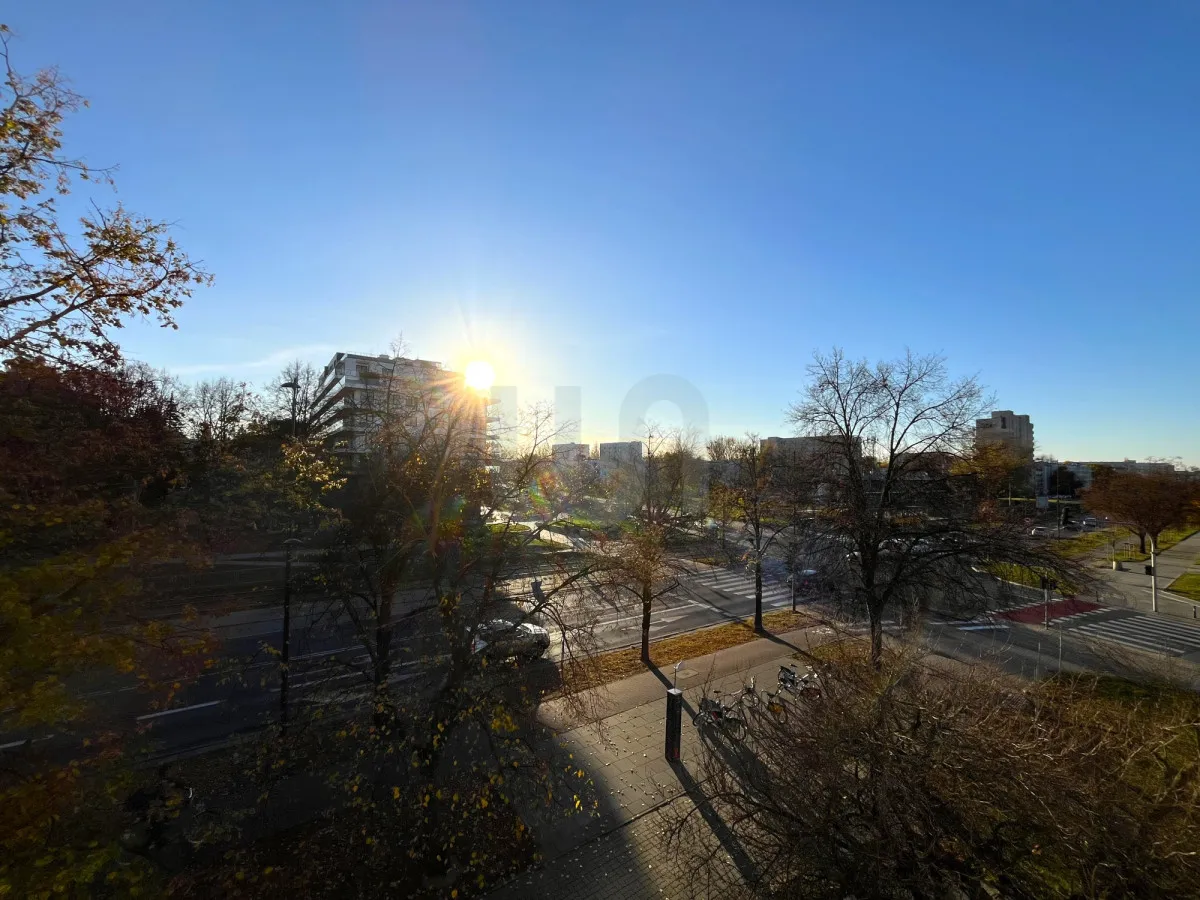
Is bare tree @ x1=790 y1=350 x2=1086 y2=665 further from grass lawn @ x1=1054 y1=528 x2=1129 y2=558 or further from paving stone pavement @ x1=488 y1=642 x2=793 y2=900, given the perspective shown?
grass lawn @ x1=1054 y1=528 x2=1129 y2=558

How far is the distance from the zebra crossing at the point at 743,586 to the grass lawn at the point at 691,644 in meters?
3.25

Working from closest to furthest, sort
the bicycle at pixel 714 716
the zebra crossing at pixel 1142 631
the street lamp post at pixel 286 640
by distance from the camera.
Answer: the street lamp post at pixel 286 640 < the bicycle at pixel 714 716 < the zebra crossing at pixel 1142 631

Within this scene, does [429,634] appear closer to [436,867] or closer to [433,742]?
[433,742]

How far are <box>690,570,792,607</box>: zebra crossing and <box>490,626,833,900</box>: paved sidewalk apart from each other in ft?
35.7

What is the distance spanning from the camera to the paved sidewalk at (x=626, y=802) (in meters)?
7.96

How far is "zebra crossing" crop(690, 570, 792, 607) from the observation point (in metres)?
27.0

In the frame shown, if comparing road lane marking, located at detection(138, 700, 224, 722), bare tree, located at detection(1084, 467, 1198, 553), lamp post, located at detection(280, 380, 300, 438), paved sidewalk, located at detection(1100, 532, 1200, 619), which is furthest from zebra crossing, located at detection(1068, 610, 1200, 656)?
lamp post, located at detection(280, 380, 300, 438)

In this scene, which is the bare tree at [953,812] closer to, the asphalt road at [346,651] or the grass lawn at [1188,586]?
the asphalt road at [346,651]

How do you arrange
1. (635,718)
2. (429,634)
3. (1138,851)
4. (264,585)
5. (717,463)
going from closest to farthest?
1. (1138,851)
2. (429,634)
3. (635,718)
4. (264,585)
5. (717,463)

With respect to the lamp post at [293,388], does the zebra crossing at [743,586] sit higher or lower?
lower

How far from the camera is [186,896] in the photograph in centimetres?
719

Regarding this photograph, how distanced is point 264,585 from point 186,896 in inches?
764

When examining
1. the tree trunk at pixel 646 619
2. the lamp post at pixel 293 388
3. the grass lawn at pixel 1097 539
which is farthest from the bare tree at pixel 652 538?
the grass lawn at pixel 1097 539

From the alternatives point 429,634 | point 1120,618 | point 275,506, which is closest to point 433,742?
point 429,634
